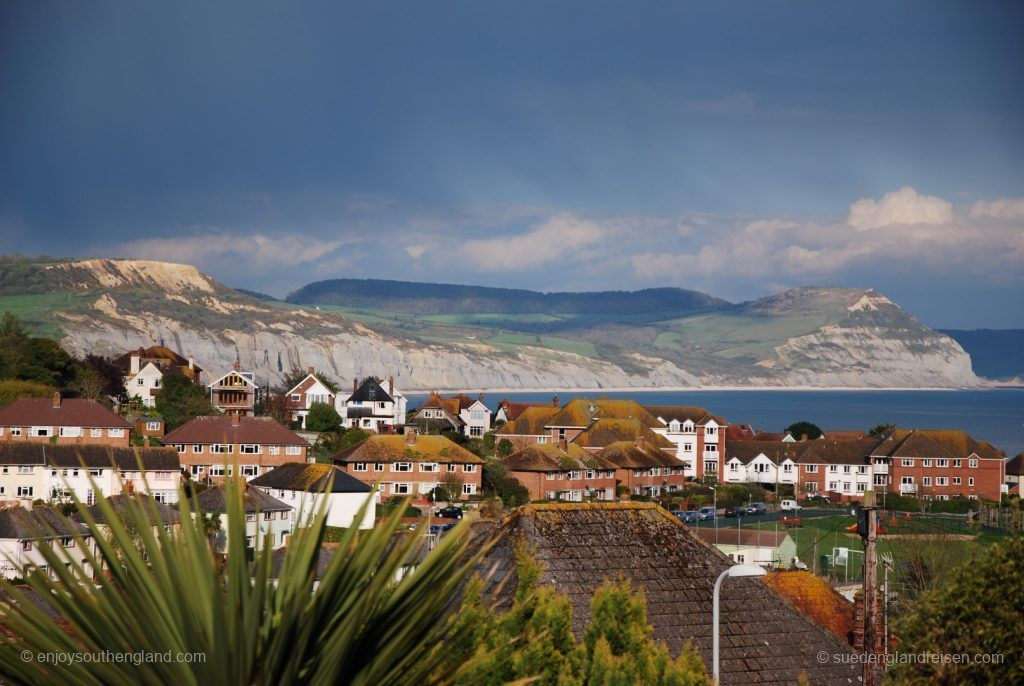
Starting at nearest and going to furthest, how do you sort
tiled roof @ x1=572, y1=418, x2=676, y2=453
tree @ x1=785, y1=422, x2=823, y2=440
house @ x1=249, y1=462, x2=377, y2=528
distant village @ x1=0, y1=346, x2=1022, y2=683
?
distant village @ x1=0, y1=346, x2=1022, y2=683 < house @ x1=249, y1=462, x2=377, y2=528 < tiled roof @ x1=572, y1=418, x2=676, y2=453 < tree @ x1=785, y1=422, x2=823, y2=440

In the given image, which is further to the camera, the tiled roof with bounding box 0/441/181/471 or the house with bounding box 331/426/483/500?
the house with bounding box 331/426/483/500

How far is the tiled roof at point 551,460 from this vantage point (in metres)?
80.6

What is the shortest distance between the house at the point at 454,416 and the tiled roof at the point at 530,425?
835 centimetres

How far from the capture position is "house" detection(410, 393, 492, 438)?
11569 centimetres

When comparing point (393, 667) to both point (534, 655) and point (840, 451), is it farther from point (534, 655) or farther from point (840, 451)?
point (840, 451)

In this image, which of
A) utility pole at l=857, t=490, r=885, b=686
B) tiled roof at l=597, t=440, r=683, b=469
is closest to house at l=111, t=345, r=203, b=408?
tiled roof at l=597, t=440, r=683, b=469

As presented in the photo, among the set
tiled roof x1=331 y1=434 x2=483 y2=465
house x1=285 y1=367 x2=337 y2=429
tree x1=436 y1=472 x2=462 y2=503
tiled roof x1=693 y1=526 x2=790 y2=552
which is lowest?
tiled roof x1=693 y1=526 x2=790 y2=552

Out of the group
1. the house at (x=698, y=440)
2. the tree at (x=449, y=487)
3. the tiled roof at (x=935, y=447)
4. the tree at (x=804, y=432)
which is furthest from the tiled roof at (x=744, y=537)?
the tree at (x=804, y=432)

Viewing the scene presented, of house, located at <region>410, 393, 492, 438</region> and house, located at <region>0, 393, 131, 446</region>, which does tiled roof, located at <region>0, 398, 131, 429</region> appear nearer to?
house, located at <region>0, 393, 131, 446</region>

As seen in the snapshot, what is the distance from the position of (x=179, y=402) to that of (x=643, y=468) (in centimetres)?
3508

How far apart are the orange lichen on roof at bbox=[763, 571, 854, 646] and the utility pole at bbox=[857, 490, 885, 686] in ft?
6.09

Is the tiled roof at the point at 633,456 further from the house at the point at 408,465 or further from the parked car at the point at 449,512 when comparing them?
the parked car at the point at 449,512

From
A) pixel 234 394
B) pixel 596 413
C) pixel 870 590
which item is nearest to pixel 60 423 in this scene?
pixel 234 394

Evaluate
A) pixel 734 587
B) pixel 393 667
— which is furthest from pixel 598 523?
pixel 393 667
